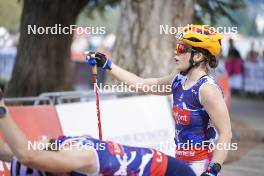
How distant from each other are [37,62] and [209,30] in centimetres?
869

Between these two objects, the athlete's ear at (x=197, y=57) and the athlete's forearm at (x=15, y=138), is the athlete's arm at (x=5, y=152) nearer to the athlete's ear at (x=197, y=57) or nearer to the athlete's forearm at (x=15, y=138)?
the athlete's forearm at (x=15, y=138)

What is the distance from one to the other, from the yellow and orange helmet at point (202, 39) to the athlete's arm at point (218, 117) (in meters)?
0.30

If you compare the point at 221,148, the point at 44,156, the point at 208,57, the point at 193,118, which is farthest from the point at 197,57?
the point at 44,156

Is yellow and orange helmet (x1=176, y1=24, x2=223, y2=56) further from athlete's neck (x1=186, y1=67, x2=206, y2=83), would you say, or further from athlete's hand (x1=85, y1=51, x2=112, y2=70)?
athlete's hand (x1=85, y1=51, x2=112, y2=70)

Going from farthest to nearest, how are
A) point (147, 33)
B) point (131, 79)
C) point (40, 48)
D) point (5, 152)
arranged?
point (40, 48)
point (147, 33)
point (131, 79)
point (5, 152)

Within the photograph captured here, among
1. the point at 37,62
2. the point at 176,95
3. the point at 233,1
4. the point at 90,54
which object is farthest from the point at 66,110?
the point at 233,1

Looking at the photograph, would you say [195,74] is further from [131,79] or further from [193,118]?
[131,79]

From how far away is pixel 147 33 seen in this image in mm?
10266

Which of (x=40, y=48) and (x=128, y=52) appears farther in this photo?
(x=40, y=48)

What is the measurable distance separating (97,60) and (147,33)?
5424 mm

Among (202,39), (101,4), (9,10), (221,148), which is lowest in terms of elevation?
(221,148)

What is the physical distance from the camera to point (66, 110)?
7.50 m

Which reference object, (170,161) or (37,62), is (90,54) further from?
(37,62)

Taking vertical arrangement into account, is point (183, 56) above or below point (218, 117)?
above
